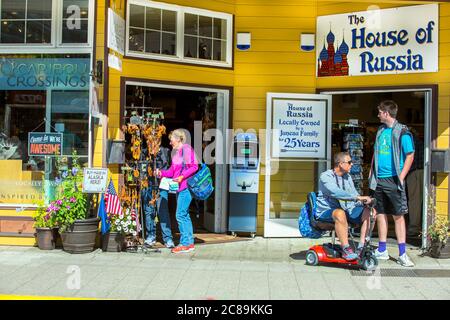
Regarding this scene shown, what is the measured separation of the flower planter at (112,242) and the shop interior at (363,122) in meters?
3.82

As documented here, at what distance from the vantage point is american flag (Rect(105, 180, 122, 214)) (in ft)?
23.2

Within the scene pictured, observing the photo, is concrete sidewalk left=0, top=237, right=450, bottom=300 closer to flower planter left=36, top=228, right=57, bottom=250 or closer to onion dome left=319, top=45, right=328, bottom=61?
flower planter left=36, top=228, right=57, bottom=250

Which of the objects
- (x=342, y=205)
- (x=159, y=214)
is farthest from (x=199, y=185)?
(x=342, y=205)

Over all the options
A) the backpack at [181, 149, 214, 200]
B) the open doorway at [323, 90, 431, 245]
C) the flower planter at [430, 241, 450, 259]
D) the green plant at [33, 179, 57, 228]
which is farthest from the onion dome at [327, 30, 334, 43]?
the green plant at [33, 179, 57, 228]

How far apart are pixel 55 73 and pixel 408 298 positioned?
5.51 metres

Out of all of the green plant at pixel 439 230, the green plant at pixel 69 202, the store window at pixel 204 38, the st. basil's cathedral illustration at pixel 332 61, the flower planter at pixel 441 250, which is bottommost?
the flower planter at pixel 441 250

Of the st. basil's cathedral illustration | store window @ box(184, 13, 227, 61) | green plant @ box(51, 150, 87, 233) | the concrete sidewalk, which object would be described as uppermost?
store window @ box(184, 13, 227, 61)

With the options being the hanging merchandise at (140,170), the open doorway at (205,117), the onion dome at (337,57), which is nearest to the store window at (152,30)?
the open doorway at (205,117)

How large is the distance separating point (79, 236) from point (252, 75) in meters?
3.61

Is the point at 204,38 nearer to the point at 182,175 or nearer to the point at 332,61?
the point at 332,61

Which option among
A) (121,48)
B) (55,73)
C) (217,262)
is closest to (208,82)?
(121,48)

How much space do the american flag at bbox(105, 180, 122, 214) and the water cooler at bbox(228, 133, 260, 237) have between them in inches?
74.6

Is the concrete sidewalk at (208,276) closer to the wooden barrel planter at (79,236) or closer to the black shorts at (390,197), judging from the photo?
the wooden barrel planter at (79,236)

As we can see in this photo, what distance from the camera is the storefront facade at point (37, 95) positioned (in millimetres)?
7578
